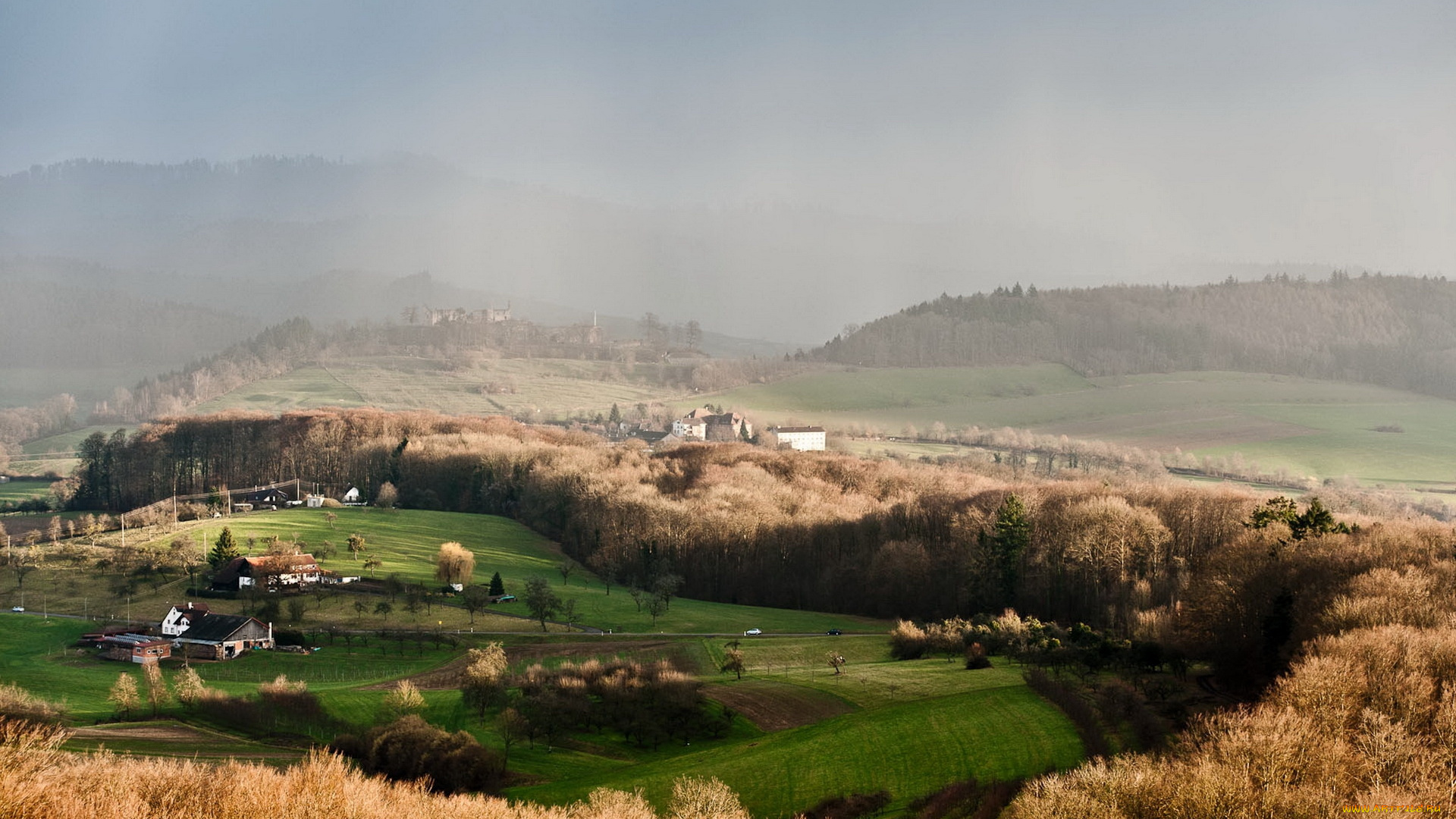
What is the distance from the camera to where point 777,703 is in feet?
197

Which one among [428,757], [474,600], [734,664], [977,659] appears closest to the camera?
[428,757]

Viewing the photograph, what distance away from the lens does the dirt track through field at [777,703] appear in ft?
188

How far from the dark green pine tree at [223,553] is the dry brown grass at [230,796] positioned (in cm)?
6244

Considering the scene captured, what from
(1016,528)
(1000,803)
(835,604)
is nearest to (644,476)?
(835,604)

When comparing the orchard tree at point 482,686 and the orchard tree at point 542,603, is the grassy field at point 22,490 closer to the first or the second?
the orchard tree at point 542,603

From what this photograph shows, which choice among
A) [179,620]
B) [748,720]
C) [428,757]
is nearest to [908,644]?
[748,720]

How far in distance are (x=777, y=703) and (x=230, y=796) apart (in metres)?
31.4

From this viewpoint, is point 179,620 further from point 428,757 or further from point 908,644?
point 908,644

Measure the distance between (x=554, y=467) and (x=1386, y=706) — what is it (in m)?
119

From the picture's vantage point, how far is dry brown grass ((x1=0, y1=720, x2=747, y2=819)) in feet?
101

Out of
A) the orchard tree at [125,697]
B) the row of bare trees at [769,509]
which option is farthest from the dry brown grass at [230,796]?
the row of bare trees at [769,509]

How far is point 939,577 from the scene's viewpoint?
94.7 m

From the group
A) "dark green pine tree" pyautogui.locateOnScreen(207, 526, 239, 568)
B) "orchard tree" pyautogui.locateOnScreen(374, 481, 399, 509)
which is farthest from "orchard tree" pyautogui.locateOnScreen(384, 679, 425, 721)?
"orchard tree" pyautogui.locateOnScreen(374, 481, 399, 509)

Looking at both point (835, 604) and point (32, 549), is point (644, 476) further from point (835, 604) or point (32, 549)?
point (32, 549)
